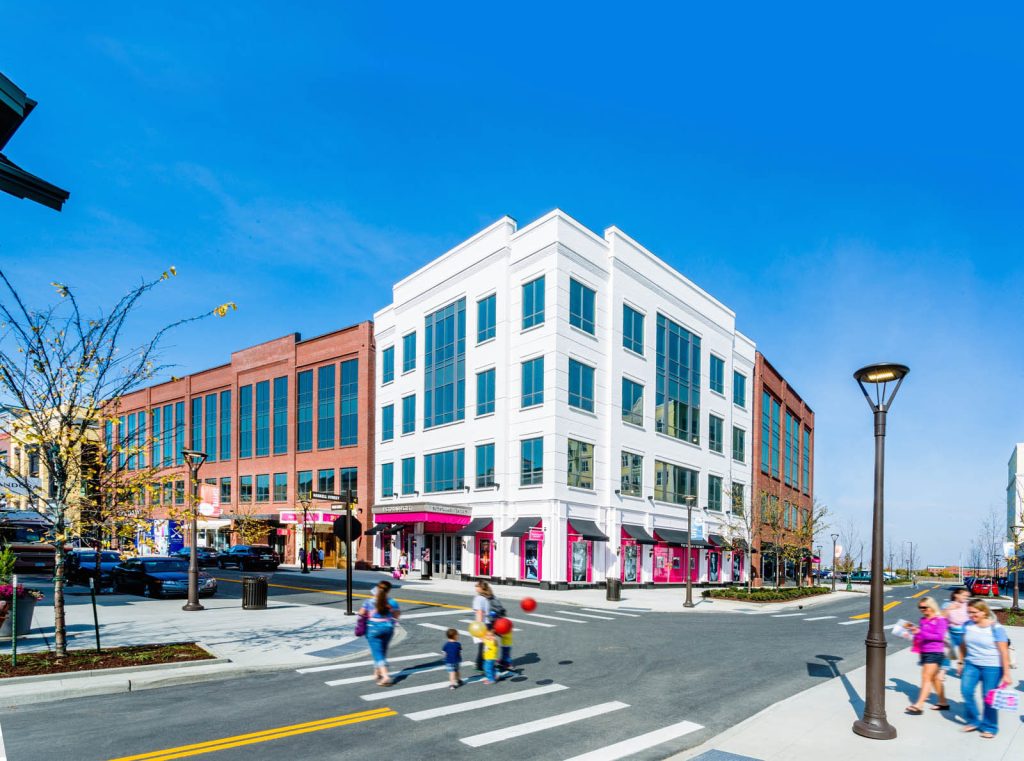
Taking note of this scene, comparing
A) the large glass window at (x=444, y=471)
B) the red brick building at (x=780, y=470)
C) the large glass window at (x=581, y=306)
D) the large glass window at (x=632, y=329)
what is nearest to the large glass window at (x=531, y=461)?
the large glass window at (x=444, y=471)

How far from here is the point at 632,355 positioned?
42.2 m

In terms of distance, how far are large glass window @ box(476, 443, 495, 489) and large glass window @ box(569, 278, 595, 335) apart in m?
8.23

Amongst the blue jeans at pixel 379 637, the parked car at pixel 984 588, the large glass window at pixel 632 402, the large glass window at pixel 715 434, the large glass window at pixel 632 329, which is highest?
the large glass window at pixel 632 329

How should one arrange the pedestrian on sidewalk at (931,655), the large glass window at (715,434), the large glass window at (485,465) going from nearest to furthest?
the pedestrian on sidewalk at (931,655) → the large glass window at (485,465) → the large glass window at (715,434)

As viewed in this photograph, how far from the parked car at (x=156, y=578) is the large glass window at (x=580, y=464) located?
1789 cm

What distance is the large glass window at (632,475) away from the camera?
41.1m

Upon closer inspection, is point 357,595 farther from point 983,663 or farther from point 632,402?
point 983,663

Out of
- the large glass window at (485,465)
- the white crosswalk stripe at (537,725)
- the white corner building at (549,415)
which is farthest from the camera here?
the large glass window at (485,465)

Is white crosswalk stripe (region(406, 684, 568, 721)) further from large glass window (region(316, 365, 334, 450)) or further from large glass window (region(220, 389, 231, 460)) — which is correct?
large glass window (region(220, 389, 231, 460))

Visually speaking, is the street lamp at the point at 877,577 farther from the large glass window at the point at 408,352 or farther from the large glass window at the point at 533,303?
the large glass window at the point at 408,352

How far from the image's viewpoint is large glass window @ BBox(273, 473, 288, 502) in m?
57.8

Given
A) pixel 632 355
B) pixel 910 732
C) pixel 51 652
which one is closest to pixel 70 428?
pixel 51 652

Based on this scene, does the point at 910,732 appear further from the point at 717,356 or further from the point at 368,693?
the point at 717,356

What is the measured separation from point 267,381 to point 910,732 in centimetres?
5748
